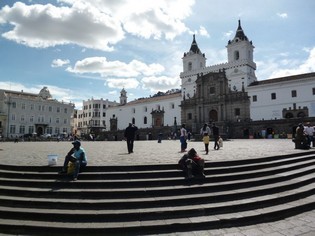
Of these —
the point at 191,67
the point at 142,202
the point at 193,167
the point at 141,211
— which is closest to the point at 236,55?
the point at 191,67

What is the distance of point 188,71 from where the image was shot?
56594 millimetres

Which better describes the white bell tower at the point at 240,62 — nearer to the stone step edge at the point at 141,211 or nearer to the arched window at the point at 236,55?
the arched window at the point at 236,55

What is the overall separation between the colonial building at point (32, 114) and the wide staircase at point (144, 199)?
161 feet

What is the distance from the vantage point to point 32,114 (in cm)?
5828

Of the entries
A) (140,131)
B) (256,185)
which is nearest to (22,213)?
(256,185)

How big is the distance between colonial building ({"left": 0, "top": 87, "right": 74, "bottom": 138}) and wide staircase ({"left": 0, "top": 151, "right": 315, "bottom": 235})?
49.0 m

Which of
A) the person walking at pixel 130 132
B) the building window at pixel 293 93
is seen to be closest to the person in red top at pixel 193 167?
the person walking at pixel 130 132

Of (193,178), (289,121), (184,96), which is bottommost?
(193,178)

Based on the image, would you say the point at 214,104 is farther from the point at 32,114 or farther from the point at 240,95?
the point at 32,114

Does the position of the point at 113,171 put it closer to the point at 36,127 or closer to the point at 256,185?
the point at 256,185

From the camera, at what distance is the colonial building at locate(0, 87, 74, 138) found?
54.1 m

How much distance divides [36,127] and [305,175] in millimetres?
60493

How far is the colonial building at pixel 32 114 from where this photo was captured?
54.1 meters

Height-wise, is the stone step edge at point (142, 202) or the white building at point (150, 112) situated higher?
the white building at point (150, 112)
